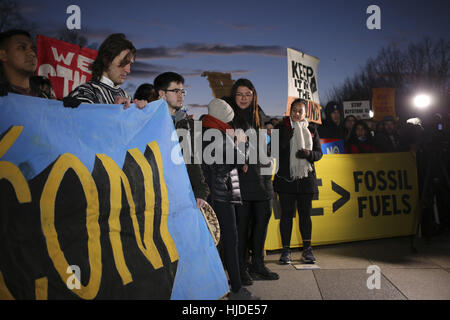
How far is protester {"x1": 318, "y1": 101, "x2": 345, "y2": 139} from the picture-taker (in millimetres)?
8328

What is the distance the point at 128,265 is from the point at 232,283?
1285 millimetres

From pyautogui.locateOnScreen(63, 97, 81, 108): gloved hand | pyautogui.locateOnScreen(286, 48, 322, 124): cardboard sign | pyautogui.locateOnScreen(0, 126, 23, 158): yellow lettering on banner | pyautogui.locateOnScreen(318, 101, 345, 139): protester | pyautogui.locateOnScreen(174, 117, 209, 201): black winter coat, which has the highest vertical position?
pyautogui.locateOnScreen(286, 48, 322, 124): cardboard sign

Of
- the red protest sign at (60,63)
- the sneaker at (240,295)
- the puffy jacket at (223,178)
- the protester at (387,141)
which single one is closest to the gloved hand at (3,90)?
the puffy jacket at (223,178)

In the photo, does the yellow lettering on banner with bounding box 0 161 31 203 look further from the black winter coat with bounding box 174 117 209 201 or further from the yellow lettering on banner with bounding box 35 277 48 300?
the black winter coat with bounding box 174 117 209 201

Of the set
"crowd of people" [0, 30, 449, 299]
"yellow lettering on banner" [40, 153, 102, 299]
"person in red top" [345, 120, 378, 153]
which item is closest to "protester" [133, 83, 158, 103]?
"crowd of people" [0, 30, 449, 299]

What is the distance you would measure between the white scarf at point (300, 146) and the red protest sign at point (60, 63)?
326cm

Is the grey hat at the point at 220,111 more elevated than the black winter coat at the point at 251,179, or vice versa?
the grey hat at the point at 220,111

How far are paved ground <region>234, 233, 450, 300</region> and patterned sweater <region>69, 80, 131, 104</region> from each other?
232cm

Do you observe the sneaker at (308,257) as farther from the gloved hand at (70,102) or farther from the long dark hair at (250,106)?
the gloved hand at (70,102)

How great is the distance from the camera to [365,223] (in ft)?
20.5

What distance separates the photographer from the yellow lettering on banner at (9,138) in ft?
6.98

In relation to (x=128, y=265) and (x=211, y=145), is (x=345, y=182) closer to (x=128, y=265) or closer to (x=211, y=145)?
→ (x=211, y=145)

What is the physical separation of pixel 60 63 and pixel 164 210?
3796 mm
